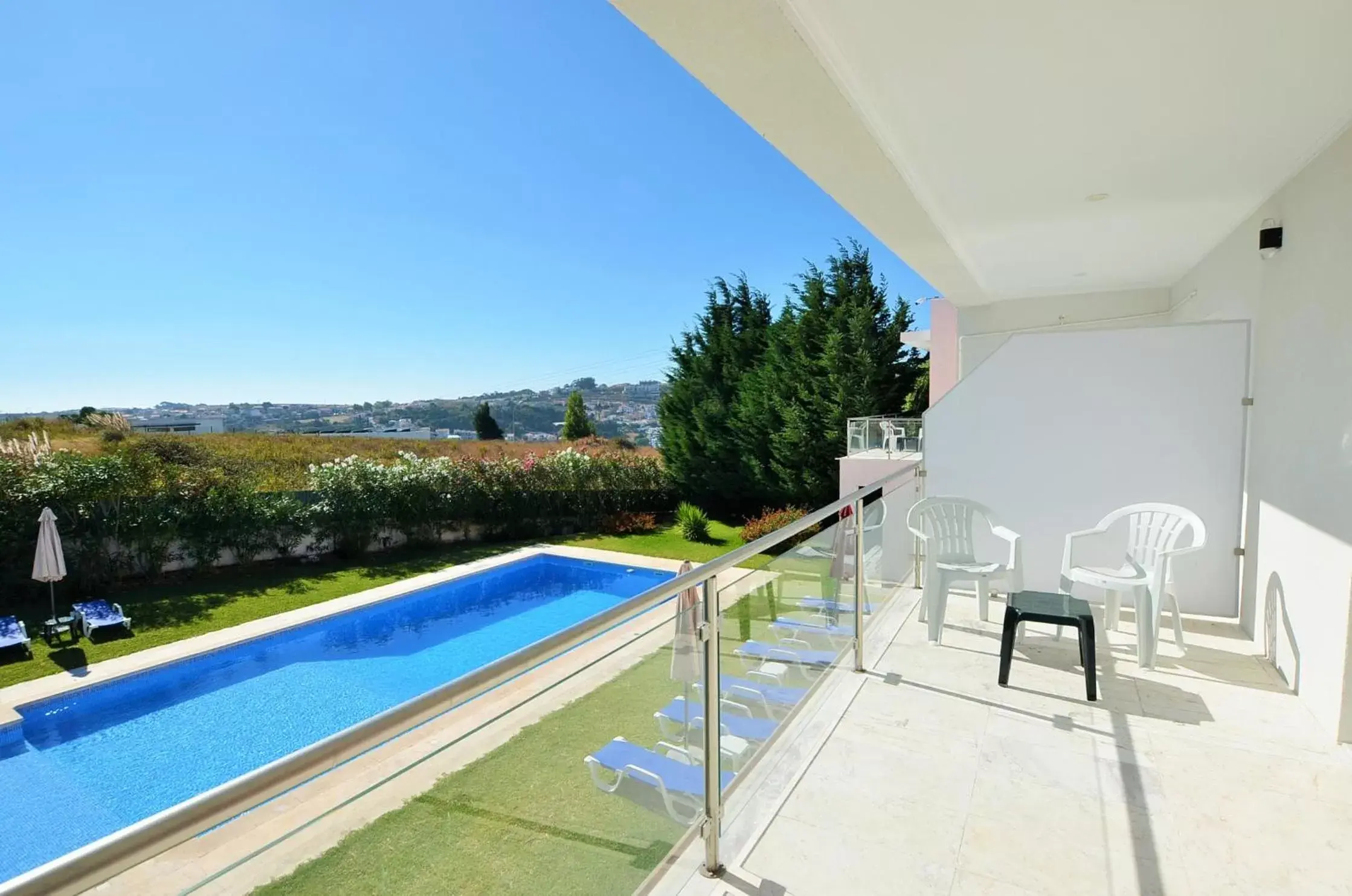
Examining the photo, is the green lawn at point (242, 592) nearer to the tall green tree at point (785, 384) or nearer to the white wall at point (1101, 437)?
the tall green tree at point (785, 384)

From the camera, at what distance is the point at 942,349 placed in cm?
1356

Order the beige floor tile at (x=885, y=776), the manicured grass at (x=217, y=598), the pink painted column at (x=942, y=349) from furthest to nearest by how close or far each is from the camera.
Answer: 1. the pink painted column at (x=942, y=349)
2. the manicured grass at (x=217, y=598)
3. the beige floor tile at (x=885, y=776)

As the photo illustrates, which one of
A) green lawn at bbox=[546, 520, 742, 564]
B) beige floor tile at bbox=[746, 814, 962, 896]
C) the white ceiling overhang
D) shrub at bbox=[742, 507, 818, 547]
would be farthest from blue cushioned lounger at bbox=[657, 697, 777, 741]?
shrub at bbox=[742, 507, 818, 547]

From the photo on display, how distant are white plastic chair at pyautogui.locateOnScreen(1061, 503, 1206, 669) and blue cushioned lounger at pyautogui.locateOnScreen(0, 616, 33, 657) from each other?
11.6 meters

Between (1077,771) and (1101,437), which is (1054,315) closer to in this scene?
(1101,437)

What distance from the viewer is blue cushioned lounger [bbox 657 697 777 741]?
2.21m

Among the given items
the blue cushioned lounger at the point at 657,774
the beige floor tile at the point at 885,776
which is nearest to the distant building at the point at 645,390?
the beige floor tile at the point at 885,776

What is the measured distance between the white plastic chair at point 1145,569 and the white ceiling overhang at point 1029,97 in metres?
2.16

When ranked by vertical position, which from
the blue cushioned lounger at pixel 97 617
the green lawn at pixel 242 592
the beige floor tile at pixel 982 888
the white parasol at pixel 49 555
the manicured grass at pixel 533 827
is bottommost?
the green lawn at pixel 242 592

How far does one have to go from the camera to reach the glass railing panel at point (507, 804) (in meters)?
0.98

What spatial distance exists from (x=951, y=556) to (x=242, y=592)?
11616mm

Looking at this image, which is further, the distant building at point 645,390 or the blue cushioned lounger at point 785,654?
the distant building at point 645,390

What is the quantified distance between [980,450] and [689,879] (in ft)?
15.5

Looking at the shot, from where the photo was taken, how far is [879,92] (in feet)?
9.72
